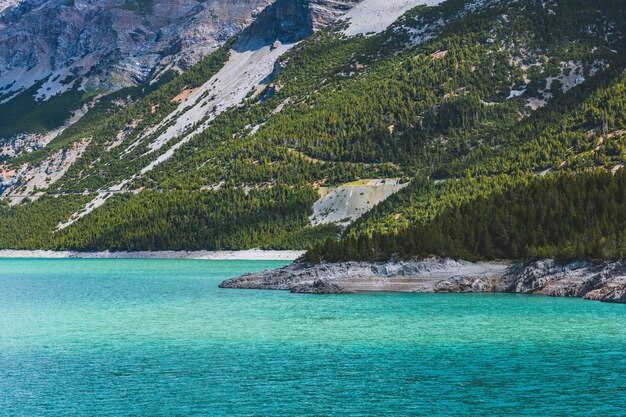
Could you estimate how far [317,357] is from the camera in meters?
52.2

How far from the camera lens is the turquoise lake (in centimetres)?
4043

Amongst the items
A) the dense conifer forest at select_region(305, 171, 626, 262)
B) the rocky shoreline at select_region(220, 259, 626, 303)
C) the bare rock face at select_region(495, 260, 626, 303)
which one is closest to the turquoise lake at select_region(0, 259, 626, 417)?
the bare rock face at select_region(495, 260, 626, 303)

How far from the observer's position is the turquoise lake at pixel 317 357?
40434mm

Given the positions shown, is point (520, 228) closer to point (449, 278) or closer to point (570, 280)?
point (449, 278)

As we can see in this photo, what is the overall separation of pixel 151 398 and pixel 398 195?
14331 centimetres

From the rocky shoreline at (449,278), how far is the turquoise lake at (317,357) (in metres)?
3.83

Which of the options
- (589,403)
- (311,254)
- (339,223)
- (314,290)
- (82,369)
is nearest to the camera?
(589,403)

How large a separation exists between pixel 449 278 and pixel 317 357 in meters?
43.1

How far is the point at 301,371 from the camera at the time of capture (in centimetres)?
4781

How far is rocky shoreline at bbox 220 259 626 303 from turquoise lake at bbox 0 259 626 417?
3.83 metres

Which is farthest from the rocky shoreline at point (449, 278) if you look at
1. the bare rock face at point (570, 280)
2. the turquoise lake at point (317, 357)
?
the turquoise lake at point (317, 357)

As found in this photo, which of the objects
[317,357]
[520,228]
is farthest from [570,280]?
[317,357]

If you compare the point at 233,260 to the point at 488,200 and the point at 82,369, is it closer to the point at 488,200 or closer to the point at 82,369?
the point at 488,200

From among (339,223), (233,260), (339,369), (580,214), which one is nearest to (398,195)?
(339,223)
